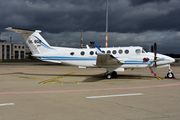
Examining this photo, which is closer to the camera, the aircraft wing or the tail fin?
the aircraft wing

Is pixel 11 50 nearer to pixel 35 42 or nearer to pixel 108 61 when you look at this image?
pixel 35 42

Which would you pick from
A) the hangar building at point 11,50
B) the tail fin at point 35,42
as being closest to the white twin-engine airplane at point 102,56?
the tail fin at point 35,42

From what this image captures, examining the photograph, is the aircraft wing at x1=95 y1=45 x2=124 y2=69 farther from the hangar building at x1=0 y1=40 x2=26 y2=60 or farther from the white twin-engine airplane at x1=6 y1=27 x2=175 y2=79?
the hangar building at x1=0 y1=40 x2=26 y2=60

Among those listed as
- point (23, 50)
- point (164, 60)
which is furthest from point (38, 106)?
point (23, 50)

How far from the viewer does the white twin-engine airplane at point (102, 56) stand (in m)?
14.1

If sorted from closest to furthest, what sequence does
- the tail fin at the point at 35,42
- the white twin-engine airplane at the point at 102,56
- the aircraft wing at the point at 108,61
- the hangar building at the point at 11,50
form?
1. the aircraft wing at the point at 108,61
2. the white twin-engine airplane at the point at 102,56
3. the tail fin at the point at 35,42
4. the hangar building at the point at 11,50

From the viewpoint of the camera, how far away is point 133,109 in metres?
5.58

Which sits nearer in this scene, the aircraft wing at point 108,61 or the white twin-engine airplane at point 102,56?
the aircraft wing at point 108,61

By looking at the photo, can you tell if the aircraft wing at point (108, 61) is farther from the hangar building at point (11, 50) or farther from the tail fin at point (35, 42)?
the hangar building at point (11, 50)

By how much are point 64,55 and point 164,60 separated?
969 centimetres

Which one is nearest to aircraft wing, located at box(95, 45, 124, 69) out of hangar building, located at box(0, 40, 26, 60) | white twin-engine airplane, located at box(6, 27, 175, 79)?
white twin-engine airplane, located at box(6, 27, 175, 79)

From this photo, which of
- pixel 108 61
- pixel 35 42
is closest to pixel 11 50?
pixel 35 42

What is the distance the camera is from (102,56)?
1267 centimetres

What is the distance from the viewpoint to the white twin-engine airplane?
14062 mm
